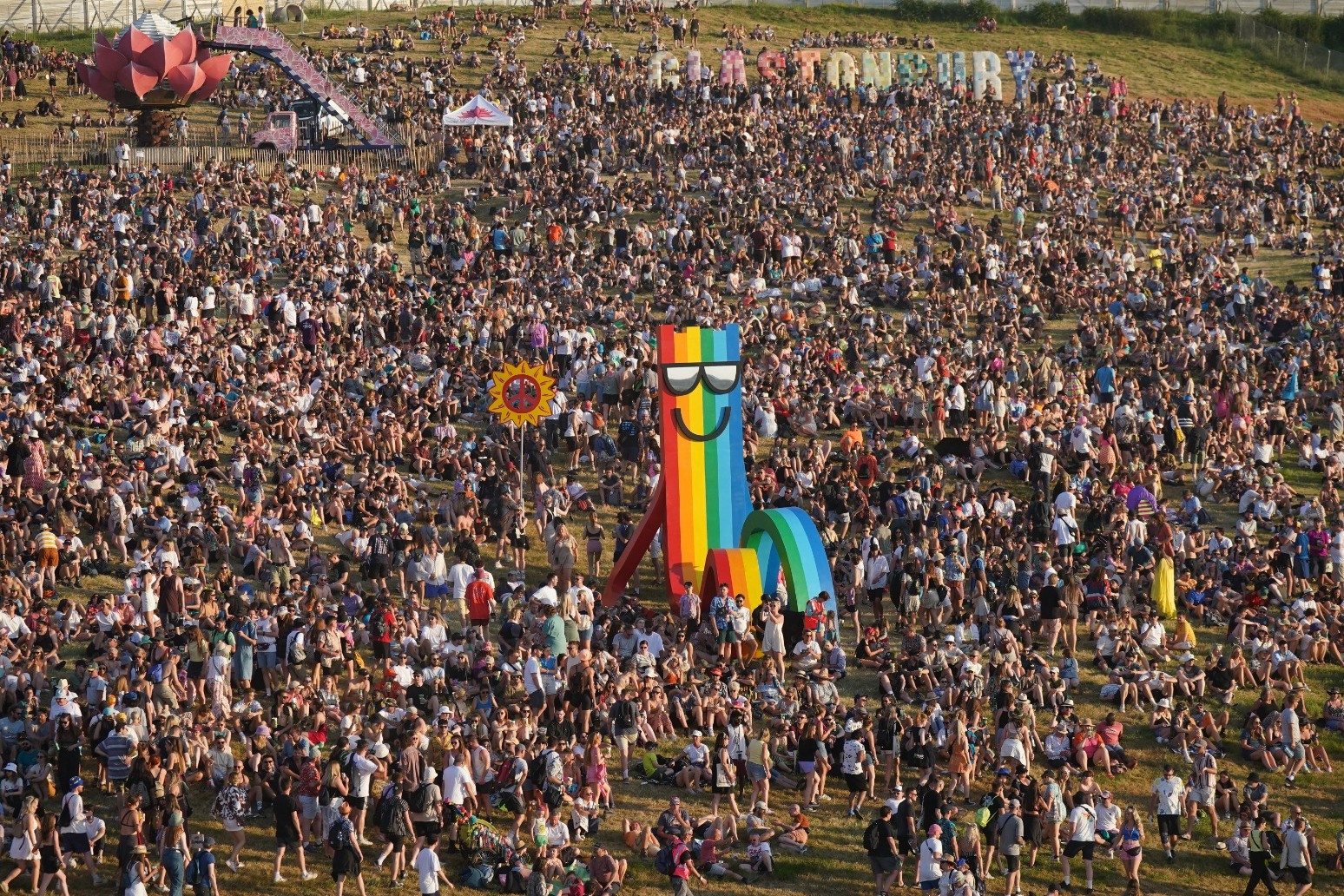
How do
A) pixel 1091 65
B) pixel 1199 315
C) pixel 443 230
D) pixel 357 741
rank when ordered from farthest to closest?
1. pixel 1091 65
2. pixel 443 230
3. pixel 1199 315
4. pixel 357 741

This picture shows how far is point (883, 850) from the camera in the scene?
2108 centimetres

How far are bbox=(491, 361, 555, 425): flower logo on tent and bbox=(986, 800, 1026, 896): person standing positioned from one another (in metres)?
11.4

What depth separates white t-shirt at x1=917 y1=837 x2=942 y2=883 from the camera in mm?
20734

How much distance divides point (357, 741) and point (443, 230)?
22.4 metres

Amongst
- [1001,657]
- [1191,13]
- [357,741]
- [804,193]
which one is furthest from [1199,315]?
[1191,13]

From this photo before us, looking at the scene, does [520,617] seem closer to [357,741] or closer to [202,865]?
[357,741]

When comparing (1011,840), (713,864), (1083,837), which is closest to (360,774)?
(713,864)

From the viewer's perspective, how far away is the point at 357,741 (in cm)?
2183

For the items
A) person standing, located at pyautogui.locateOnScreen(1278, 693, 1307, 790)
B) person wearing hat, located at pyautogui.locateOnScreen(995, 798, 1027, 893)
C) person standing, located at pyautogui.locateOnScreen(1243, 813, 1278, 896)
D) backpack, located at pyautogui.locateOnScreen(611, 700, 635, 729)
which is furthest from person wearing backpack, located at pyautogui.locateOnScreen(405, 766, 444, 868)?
person standing, located at pyautogui.locateOnScreen(1278, 693, 1307, 790)

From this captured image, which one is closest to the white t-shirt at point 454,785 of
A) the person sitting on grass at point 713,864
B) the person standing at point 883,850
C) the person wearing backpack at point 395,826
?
the person wearing backpack at point 395,826

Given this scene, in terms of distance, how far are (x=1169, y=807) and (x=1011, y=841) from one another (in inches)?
86.5

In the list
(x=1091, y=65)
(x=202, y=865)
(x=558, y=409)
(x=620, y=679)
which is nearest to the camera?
(x=202, y=865)

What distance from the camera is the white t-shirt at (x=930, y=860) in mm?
20734

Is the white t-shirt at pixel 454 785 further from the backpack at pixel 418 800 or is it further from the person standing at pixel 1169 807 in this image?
the person standing at pixel 1169 807
